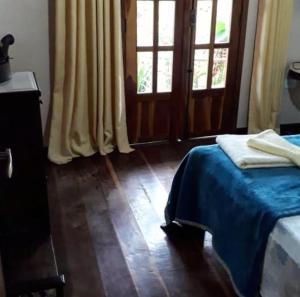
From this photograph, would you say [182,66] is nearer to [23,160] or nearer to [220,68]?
[220,68]

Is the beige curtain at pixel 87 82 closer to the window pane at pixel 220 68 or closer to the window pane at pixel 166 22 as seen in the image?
the window pane at pixel 166 22

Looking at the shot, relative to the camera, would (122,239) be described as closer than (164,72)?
Yes

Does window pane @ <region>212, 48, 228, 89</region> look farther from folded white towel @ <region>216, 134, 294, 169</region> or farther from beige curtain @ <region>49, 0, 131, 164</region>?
folded white towel @ <region>216, 134, 294, 169</region>

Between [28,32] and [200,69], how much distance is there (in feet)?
4.79

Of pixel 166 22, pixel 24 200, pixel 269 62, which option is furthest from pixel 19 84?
pixel 269 62

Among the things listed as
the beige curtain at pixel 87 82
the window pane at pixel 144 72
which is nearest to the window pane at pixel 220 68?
the window pane at pixel 144 72

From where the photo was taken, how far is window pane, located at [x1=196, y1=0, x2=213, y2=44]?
3438mm

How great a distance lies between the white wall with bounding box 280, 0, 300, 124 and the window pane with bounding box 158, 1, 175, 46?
1134mm

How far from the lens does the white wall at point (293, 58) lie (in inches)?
147

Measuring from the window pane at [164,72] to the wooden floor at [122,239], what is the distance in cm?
68

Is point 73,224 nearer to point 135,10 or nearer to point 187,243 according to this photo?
point 187,243

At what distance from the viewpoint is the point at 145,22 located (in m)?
3.37

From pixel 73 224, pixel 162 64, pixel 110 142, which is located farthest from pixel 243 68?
pixel 73 224

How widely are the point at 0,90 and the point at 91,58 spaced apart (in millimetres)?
1443
